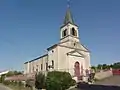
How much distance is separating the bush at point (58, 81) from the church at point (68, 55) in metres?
10.0

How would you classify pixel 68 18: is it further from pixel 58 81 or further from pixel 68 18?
pixel 58 81

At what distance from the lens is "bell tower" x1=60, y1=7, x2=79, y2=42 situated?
44969mm

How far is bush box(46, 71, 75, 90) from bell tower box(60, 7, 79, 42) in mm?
17066

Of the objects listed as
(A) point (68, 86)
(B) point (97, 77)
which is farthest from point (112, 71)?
(A) point (68, 86)

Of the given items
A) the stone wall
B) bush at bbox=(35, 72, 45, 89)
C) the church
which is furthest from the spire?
bush at bbox=(35, 72, 45, 89)

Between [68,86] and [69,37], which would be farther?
[69,37]

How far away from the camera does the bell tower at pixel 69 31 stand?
148ft

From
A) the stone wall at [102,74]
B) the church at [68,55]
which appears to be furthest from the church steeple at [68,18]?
the stone wall at [102,74]

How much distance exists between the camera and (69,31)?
4522 centimetres

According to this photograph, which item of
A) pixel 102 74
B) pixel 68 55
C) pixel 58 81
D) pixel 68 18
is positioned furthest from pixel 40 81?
pixel 68 18

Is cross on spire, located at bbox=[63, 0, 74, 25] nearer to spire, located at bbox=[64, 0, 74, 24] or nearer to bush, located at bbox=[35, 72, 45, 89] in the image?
spire, located at bbox=[64, 0, 74, 24]

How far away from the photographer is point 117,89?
22.7 meters

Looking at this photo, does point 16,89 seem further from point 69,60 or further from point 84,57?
point 84,57

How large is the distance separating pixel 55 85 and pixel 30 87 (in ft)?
19.5
